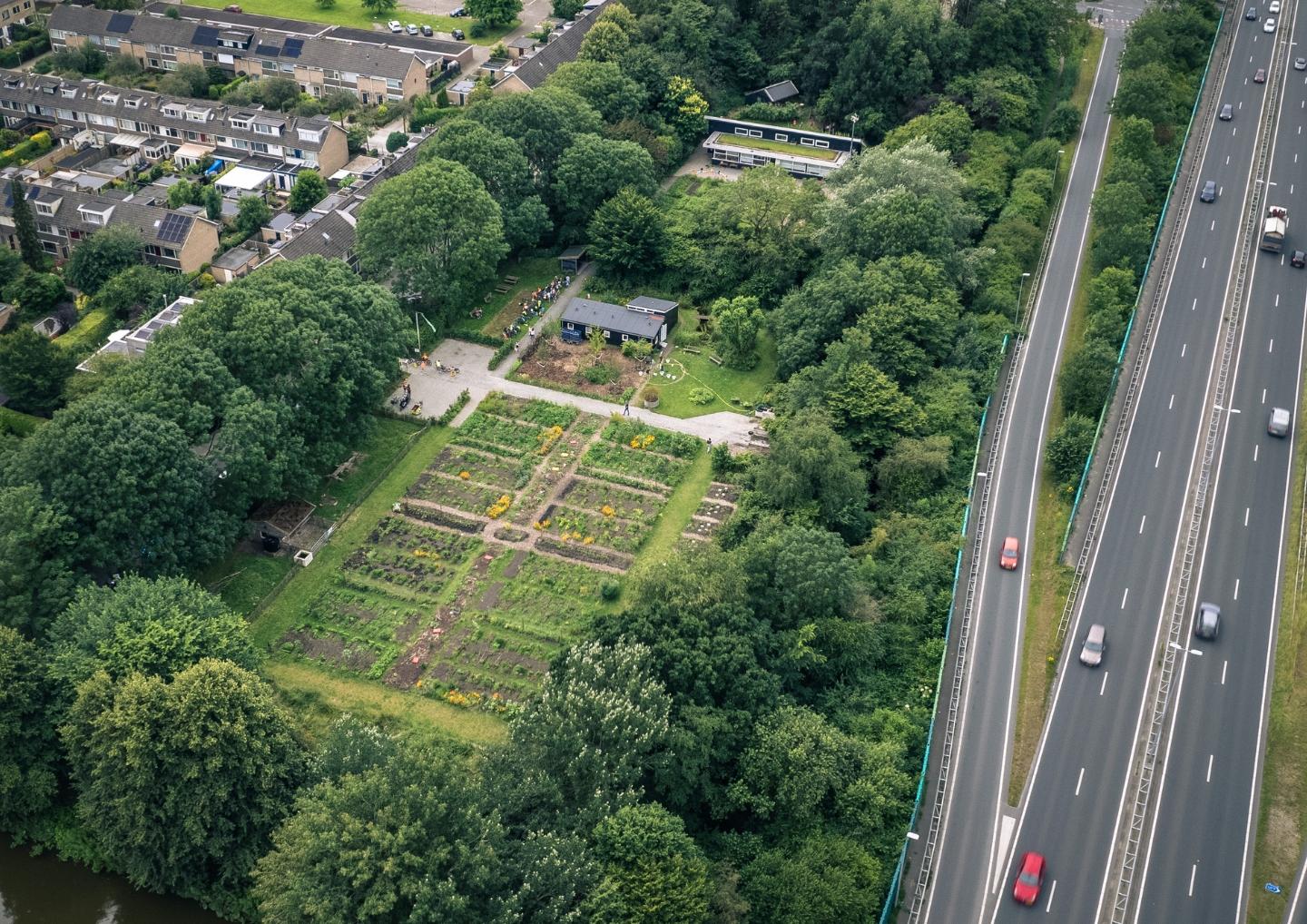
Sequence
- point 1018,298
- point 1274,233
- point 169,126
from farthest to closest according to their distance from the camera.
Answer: point 169,126 < point 1274,233 < point 1018,298

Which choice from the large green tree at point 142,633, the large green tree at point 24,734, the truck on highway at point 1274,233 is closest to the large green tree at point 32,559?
the large green tree at point 142,633

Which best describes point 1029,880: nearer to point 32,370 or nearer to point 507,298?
point 507,298

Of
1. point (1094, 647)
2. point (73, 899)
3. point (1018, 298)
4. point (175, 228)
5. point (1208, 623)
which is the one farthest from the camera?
point (175, 228)

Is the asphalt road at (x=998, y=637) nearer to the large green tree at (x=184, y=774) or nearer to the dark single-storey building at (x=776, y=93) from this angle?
the large green tree at (x=184, y=774)

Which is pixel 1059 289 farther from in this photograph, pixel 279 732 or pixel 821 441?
pixel 279 732

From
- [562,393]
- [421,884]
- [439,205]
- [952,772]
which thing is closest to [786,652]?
[952,772]

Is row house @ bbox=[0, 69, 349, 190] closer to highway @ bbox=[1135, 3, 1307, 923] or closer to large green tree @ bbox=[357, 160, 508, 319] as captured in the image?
large green tree @ bbox=[357, 160, 508, 319]

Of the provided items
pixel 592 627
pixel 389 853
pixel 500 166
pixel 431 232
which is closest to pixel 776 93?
pixel 500 166
